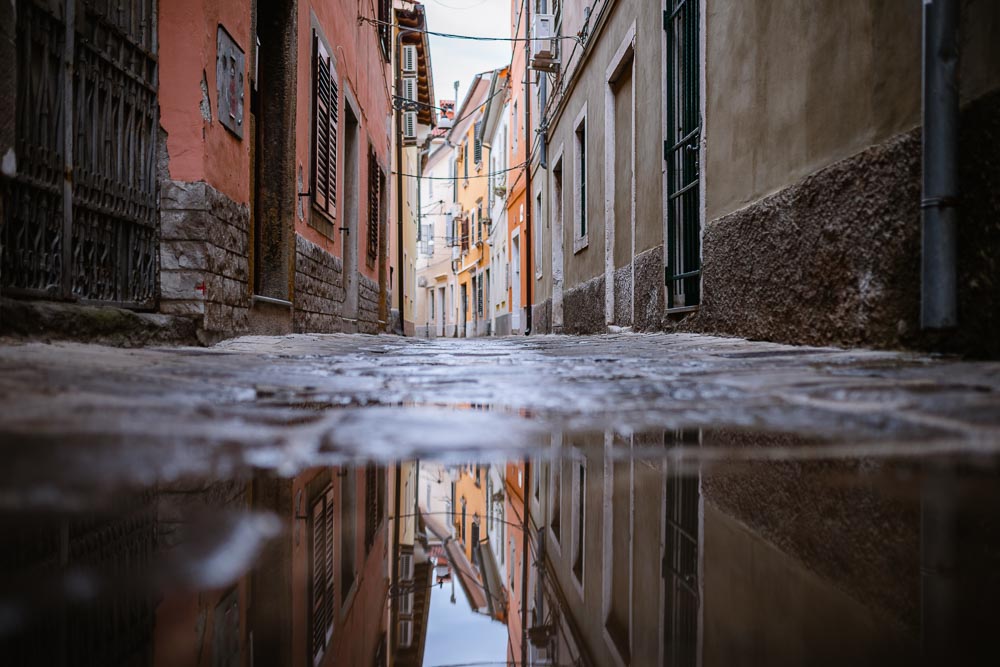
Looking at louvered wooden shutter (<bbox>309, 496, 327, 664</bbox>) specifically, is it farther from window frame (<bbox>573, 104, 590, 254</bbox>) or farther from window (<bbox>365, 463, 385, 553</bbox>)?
window frame (<bbox>573, 104, 590, 254</bbox>)

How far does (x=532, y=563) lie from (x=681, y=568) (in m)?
0.24

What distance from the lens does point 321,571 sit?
2.63 feet

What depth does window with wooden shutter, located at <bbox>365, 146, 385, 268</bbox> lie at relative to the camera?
10312 millimetres

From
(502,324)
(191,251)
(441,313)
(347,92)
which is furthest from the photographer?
(441,313)

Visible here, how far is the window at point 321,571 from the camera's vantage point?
701 millimetres

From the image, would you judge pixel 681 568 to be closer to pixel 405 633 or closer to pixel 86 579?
pixel 405 633

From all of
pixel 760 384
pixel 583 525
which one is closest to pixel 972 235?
pixel 760 384

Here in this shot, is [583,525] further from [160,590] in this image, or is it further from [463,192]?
[463,192]

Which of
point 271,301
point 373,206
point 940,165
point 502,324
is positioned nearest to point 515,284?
point 502,324

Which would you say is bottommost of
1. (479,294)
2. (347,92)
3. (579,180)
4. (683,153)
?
(683,153)

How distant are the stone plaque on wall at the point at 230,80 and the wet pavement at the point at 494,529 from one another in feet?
9.27

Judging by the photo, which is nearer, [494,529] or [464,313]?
[494,529]

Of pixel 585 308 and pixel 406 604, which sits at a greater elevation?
pixel 585 308

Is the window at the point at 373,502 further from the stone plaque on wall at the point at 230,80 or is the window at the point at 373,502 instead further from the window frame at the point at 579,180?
the window frame at the point at 579,180
